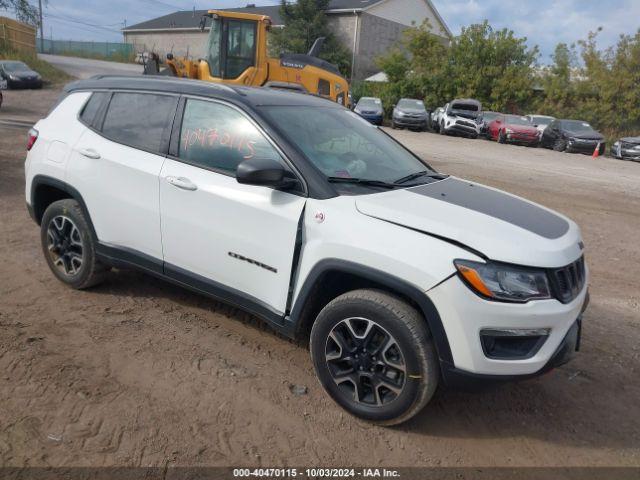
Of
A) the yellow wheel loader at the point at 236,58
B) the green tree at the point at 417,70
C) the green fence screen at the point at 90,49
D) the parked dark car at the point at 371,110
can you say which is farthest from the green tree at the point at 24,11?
the green fence screen at the point at 90,49

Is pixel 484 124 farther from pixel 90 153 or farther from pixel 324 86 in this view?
pixel 90 153

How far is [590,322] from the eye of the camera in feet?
14.7

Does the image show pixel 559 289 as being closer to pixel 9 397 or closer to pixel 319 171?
pixel 319 171

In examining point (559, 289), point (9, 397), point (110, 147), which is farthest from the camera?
point (110, 147)

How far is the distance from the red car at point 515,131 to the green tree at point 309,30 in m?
19.5

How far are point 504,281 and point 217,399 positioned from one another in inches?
69.5

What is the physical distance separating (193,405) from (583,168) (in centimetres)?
1577

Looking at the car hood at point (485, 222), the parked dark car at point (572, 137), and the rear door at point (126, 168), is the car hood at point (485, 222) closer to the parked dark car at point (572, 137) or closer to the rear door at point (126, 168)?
the rear door at point (126, 168)

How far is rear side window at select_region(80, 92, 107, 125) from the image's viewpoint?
165 inches

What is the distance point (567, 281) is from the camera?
281 centimetres

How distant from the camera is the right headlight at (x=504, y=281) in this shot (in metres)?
2.57

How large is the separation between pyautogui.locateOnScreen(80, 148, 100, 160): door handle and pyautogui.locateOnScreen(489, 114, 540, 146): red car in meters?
21.7

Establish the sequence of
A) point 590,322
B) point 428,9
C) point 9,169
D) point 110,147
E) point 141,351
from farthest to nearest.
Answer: point 428,9
point 9,169
point 590,322
point 110,147
point 141,351

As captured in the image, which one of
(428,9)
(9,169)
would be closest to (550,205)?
(9,169)
